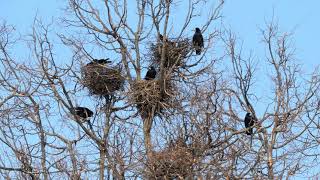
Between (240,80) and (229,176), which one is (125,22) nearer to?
(240,80)

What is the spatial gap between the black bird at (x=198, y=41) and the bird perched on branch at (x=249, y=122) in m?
1.92

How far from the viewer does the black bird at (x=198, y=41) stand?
20.3m

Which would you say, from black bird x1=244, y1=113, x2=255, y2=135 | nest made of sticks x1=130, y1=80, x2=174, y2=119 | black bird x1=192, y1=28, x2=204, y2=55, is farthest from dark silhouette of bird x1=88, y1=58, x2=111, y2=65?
black bird x1=244, y1=113, x2=255, y2=135

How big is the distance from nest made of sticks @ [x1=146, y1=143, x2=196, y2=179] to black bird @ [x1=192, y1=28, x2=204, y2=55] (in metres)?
4.09

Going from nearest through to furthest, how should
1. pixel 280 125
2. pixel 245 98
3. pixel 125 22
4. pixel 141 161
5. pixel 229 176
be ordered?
pixel 229 176
pixel 141 161
pixel 280 125
pixel 245 98
pixel 125 22

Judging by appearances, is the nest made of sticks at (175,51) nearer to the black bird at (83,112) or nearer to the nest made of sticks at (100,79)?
the nest made of sticks at (100,79)

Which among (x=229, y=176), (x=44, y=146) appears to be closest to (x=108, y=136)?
(x=44, y=146)

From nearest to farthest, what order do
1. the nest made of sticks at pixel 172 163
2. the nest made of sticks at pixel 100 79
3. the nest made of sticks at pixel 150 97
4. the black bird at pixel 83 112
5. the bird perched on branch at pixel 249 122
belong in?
the nest made of sticks at pixel 172 163 < the bird perched on branch at pixel 249 122 < the nest made of sticks at pixel 150 97 < the black bird at pixel 83 112 < the nest made of sticks at pixel 100 79

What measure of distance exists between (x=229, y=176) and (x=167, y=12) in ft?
18.3

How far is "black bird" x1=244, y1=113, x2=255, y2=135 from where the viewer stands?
1786cm

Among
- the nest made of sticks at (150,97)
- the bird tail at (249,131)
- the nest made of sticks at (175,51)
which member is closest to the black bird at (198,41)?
the nest made of sticks at (175,51)

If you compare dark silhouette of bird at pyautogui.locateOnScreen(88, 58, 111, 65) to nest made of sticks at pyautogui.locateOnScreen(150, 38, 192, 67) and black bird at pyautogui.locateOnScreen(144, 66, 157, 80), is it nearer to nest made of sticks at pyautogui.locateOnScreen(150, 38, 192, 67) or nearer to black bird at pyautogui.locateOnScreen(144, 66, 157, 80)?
black bird at pyautogui.locateOnScreen(144, 66, 157, 80)

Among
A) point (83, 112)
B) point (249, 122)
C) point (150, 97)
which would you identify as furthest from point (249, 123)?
point (83, 112)

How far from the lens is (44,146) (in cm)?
1916
